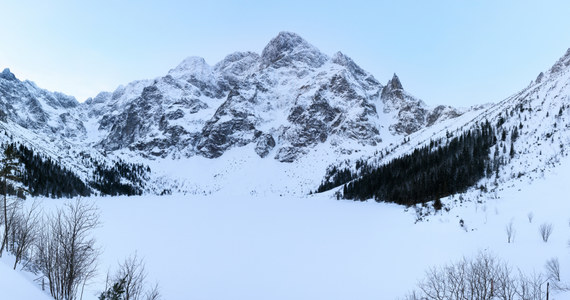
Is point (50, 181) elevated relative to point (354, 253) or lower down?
elevated

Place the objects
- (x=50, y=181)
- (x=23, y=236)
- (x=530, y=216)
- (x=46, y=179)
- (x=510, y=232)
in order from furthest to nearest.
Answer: (x=50, y=181) → (x=46, y=179) → (x=23, y=236) → (x=530, y=216) → (x=510, y=232)

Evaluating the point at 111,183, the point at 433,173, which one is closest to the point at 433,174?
the point at 433,173

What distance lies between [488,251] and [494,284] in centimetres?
553

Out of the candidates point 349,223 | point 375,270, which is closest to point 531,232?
point 375,270

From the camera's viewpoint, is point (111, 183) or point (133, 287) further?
point (111, 183)

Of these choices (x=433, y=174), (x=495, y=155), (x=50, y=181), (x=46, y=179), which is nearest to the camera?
(x=495, y=155)

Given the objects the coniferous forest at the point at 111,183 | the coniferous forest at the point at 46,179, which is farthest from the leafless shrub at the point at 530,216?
the coniferous forest at the point at 111,183

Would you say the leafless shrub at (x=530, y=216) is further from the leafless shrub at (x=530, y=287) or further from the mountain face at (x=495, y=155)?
the mountain face at (x=495, y=155)

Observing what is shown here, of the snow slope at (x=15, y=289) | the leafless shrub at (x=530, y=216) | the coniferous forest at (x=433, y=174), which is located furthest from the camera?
the coniferous forest at (x=433, y=174)

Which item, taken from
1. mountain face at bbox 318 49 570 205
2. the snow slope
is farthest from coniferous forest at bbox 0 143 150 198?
mountain face at bbox 318 49 570 205

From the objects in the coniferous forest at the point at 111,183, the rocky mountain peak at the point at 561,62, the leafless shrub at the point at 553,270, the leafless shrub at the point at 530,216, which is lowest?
the leafless shrub at the point at 553,270

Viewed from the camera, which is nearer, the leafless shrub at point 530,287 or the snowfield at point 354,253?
the leafless shrub at point 530,287

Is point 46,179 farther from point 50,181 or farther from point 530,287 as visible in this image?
point 530,287

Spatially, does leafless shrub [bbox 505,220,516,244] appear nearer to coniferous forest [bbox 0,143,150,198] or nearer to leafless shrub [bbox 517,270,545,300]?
leafless shrub [bbox 517,270,545,300]
